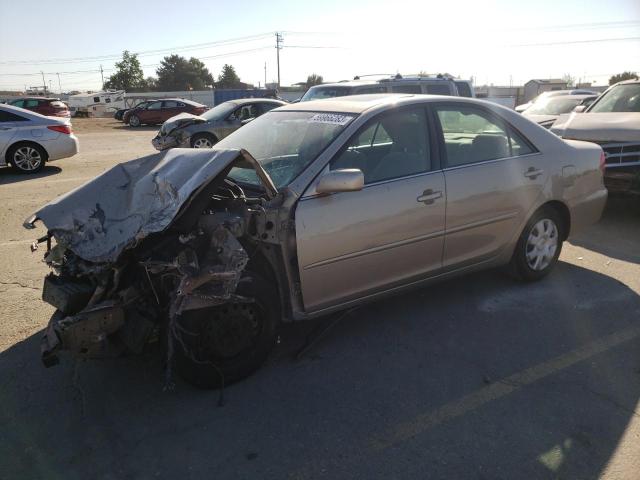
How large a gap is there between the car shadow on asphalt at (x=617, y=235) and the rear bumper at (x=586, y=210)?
880 mm

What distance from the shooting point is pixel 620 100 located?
26.0 feet

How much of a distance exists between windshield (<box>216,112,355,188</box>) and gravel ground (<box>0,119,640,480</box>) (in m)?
1.25

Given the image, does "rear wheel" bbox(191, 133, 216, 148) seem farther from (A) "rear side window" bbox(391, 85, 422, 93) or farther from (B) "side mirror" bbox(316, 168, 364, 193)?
(B) "side mirror" bbox(316, 168, 364, 193)

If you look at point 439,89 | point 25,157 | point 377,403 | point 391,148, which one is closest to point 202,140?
point 25,157

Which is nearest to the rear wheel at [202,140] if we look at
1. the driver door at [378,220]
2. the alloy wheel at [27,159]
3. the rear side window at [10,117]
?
the alloy wheel at [27,159]

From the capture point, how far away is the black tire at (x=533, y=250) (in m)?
4.44

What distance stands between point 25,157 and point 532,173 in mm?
10282

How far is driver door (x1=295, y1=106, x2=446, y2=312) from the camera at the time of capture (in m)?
3.22

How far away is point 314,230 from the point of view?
316 cm

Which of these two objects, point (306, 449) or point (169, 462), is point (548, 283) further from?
point (169, 462)

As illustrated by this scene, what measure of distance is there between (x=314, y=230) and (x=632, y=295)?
123 inches

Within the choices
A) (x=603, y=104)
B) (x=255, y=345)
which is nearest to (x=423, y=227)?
(x=255, y=345)

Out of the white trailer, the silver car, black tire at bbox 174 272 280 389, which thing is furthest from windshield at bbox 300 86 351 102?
the white trailer

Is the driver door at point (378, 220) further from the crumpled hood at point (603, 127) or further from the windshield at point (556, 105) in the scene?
the windshield at point (556, 105)
